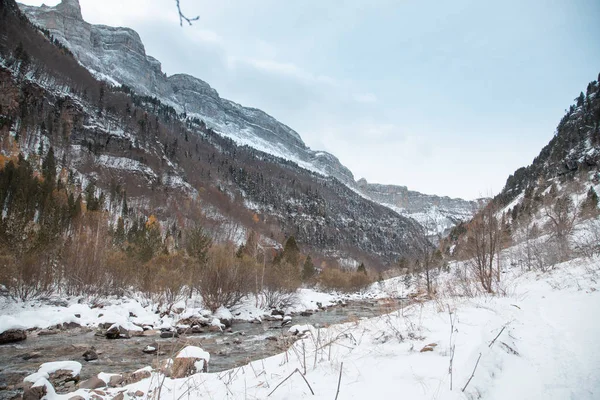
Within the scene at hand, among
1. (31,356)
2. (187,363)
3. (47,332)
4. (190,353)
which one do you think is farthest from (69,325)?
Answer: (187,363)

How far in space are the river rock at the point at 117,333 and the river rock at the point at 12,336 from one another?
3.05 metres

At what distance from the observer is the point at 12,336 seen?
11977mm

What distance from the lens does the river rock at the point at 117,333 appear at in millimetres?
14086

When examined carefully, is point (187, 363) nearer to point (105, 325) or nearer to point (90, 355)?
point (90, 355)

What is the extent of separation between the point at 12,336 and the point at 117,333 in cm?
372

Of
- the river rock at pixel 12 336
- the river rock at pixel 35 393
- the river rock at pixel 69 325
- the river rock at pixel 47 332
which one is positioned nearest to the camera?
the river rock at pixel 35 393

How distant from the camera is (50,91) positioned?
353ft

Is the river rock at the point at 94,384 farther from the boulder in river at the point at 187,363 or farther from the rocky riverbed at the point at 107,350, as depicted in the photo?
the boulder in river at the point at 187,363

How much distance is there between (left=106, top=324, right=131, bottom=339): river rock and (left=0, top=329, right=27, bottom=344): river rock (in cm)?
305

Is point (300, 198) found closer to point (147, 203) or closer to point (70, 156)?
point (147, 203)

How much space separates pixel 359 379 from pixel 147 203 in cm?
9981

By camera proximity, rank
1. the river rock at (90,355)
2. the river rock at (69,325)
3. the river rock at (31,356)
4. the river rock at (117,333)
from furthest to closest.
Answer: the river rock at (69,325), the river rock at (117,333), the river rock at (90,355), the river rock at (31,356)

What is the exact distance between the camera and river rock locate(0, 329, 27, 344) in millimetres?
11711

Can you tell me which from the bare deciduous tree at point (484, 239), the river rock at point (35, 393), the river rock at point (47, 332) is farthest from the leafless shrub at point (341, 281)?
the river rock at point (35, 393)
